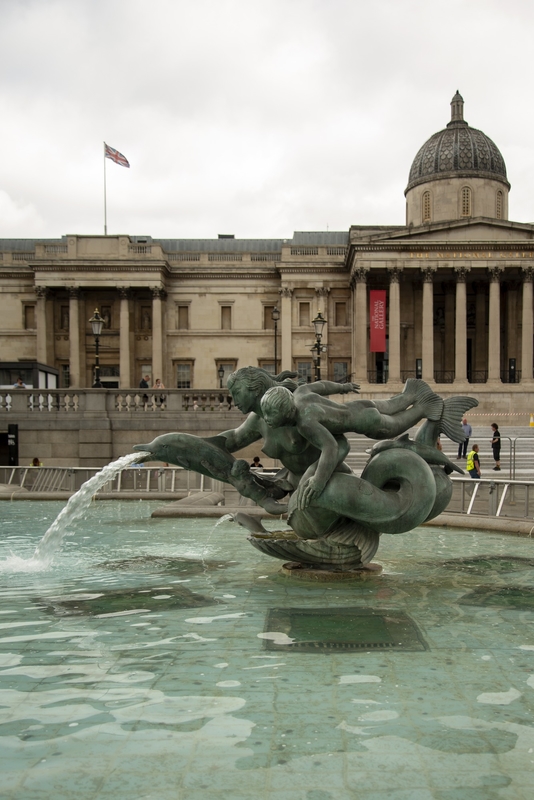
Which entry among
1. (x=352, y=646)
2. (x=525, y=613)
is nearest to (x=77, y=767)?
(x=352, y=646)

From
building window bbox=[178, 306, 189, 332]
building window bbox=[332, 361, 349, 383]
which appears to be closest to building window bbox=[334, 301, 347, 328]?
building window bbox=[332, 361, 349, 383]

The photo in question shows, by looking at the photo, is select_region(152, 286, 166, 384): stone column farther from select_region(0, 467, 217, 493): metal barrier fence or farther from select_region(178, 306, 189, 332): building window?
select_region(0, 467, 217, 493): metal barrier fence

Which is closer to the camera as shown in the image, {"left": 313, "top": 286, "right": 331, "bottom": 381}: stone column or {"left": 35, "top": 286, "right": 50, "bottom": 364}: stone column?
{"left": 35, "top": 286, "right": 50, "bottom": 364}: stone column

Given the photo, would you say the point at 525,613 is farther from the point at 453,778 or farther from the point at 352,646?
the point at 453,778

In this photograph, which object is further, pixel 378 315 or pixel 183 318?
pixel 183 318

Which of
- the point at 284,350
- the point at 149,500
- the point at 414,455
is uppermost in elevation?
the point at 284,350

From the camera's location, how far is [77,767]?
379 cm

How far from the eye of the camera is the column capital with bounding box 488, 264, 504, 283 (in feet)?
176

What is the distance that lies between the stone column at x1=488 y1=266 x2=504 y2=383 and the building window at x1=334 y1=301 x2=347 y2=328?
11184 millimetres

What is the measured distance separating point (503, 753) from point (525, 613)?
119 inches

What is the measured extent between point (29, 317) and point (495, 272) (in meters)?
34.9

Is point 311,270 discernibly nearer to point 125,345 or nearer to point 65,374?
point 125,345

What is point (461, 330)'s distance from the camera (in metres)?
55.0

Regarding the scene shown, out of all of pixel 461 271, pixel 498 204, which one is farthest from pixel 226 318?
pixel 498 204
